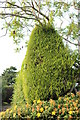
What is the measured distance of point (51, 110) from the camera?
3693mm

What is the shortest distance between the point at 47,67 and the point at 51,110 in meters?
0.83

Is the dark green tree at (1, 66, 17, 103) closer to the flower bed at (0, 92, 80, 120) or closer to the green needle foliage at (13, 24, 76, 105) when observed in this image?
the green needle foliage at (13, 24, 76, 105)

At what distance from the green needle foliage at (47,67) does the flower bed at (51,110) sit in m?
0.18

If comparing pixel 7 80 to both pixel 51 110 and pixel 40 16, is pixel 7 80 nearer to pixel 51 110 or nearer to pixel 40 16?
pixel 40 16

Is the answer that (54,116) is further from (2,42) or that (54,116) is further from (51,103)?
(2,42)

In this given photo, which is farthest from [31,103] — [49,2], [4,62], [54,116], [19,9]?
[49,2]

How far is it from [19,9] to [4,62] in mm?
1506

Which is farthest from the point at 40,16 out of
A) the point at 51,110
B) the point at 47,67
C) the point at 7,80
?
the point at 7,80

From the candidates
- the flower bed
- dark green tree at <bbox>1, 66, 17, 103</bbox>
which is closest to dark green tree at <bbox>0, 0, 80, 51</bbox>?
the flower bed

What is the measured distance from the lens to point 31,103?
415cm

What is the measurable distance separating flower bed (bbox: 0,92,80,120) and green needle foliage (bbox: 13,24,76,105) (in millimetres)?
182

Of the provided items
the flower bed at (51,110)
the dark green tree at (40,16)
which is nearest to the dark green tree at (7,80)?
the dark green tree at (40,16)

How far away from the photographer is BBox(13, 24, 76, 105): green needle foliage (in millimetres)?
3971

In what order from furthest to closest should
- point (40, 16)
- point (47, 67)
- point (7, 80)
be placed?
1. point (7, 80)
2. point (40, 16)
3. point (47, 67)
